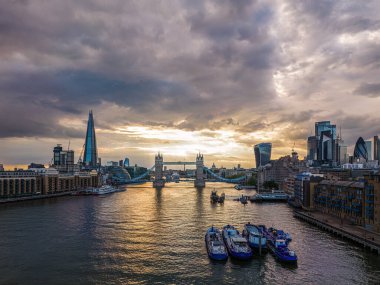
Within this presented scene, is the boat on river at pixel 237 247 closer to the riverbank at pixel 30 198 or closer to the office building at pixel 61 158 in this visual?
the riverbank at pixel 30 198

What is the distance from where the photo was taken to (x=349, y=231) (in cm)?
4559

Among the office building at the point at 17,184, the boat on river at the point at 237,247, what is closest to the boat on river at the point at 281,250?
the boat on river at the point at 237,247

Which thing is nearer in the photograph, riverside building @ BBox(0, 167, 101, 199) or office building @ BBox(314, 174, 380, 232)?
office building @ BBox(314, 174, 380, 232)

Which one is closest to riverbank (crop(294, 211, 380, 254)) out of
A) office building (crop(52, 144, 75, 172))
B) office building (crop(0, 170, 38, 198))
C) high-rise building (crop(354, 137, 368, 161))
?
office building (crop(0, 170, 38, 198))

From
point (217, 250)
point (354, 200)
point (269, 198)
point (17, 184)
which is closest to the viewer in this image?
point (217, 250)

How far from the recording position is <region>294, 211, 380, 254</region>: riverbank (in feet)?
129

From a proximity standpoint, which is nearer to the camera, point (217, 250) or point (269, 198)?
point (217, 250)

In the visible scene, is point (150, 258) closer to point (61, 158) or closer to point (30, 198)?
point (30, 198)

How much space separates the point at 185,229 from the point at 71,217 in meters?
25.6

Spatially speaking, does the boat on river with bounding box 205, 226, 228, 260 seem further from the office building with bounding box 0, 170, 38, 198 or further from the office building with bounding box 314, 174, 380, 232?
the office building with bounding box 0, 170, 38, 198

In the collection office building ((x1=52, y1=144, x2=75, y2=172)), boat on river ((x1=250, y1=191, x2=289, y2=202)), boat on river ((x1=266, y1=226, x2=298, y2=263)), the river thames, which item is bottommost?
boat on river ((x1=250, y1=191, x2=289, y2=202))

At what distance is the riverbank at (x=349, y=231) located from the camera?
129 feet

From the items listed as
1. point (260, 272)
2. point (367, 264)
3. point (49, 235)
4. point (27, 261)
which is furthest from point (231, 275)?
point (49, 235)

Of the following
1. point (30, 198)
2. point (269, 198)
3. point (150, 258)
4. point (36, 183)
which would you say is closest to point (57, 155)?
point (36, 183)
